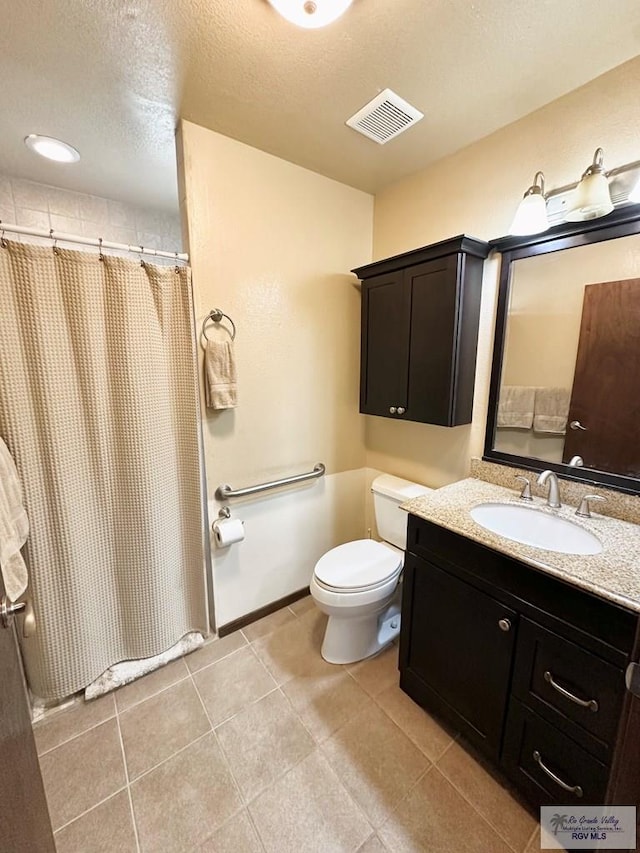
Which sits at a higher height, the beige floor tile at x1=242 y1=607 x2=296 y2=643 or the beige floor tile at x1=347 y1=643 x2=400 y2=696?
the beige floor tile at x1=242 y1=607 x2=296 y2=643

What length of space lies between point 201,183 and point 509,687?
2242 mm

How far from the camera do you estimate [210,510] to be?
1754 mm

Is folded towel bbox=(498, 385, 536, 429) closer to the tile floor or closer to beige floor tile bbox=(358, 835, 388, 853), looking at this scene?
the tile floor

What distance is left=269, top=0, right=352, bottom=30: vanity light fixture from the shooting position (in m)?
0.95

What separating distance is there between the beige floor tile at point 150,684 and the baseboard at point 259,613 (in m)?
0.25

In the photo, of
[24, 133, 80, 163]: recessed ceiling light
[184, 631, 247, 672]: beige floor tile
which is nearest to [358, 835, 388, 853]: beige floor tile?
[184, 631, 247, 672]: beige floor tile

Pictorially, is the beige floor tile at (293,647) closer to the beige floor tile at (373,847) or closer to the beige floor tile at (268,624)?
the beige floor tile at (268,624)

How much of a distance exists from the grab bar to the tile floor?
2.70 ft

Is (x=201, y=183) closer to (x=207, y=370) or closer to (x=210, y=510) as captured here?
(x=207, y=370)

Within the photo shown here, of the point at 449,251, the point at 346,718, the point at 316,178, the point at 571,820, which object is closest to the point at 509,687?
the point at 571,820

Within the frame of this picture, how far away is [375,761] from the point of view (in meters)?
1.29

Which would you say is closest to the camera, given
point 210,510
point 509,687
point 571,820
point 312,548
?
point 571,820

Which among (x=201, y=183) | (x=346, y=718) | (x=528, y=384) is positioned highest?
(x=201, y=183)

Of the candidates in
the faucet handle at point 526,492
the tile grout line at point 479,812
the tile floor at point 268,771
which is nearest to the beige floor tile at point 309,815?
the tile floor at point 268,771
